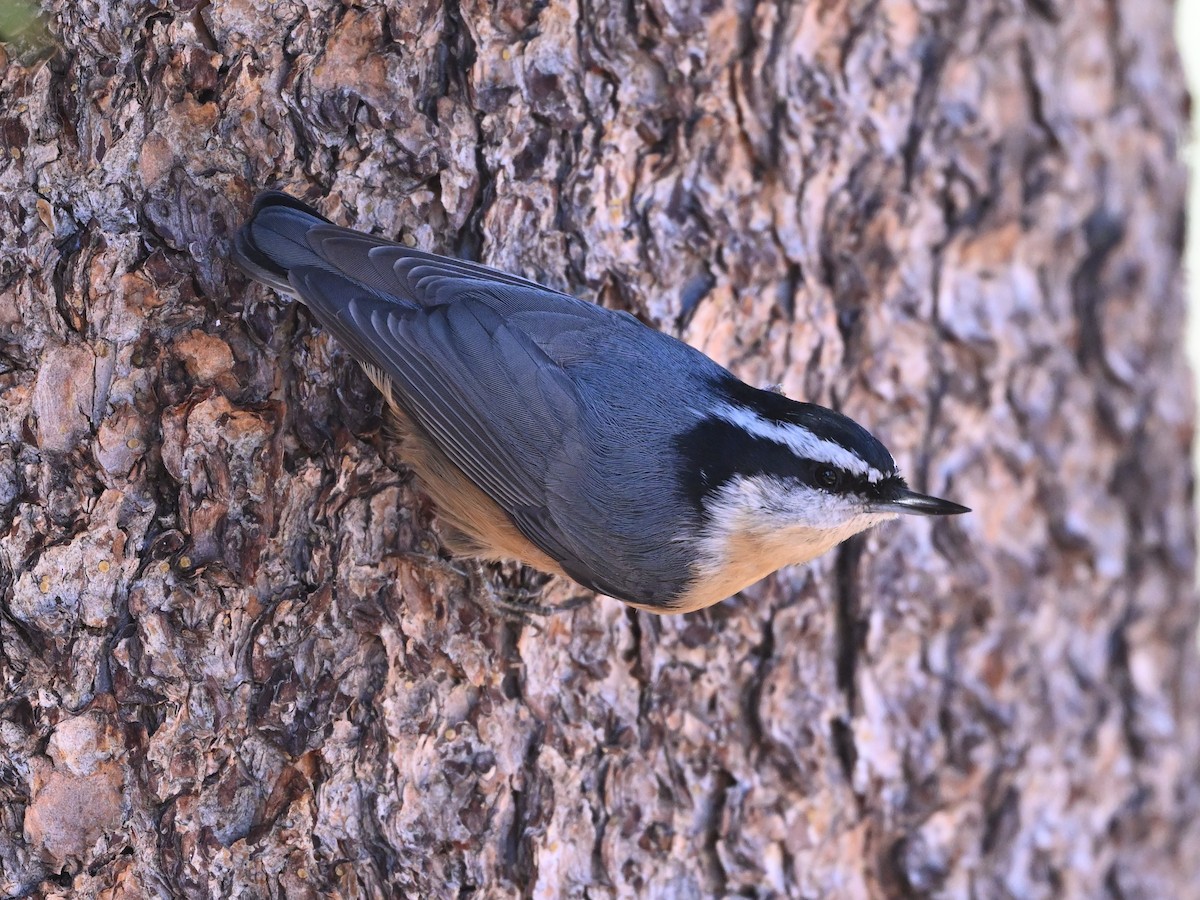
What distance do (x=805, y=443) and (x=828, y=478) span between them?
0.08m

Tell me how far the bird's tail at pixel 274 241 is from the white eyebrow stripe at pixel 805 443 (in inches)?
32.6

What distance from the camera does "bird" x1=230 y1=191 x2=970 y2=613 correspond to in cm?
212

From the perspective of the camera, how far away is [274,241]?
2057mm

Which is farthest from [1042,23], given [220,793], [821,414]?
[220,793]

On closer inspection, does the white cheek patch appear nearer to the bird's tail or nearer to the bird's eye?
the bird's eye

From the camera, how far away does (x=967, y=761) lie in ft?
9.98

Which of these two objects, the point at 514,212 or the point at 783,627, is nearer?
the point at 514,212

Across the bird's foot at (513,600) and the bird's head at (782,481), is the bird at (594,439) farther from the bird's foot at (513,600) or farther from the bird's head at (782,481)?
the bird's foot at (513,600)

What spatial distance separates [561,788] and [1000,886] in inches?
56.0

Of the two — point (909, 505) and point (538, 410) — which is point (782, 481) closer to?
point (909, 505)

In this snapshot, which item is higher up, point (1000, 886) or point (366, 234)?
point (366, 234)

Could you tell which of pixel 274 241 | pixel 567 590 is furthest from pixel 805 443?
pixel 274 241

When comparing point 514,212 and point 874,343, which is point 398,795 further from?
point 874,343

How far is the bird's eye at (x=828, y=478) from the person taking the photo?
2102mm
